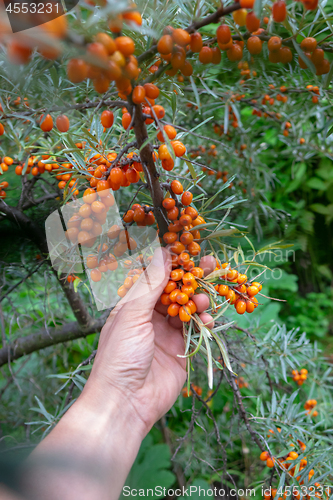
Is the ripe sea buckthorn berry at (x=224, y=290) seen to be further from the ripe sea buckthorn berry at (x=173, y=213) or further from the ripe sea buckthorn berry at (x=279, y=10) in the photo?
the ripe sea buckthorn berry at (x=279, y=10)

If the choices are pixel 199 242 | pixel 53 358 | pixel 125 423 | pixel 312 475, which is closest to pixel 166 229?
pixel 199 242

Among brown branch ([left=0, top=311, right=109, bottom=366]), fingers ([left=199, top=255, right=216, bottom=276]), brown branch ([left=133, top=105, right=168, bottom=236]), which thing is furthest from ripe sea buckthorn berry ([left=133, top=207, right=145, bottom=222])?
brown branch ([left=0, top=311, right=109, bottom=366])

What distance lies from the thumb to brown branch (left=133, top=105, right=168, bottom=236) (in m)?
0.04

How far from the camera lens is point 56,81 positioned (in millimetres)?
330

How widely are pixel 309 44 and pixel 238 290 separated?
1.10ft

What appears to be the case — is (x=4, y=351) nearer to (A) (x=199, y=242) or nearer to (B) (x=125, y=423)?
(B) (x=125, y=423)

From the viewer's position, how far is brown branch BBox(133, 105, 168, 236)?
0.34 meters

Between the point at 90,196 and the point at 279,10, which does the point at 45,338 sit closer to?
the point at 90,196

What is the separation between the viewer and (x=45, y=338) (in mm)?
807

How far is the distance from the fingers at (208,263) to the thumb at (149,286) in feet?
0.21

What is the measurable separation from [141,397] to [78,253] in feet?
0.98

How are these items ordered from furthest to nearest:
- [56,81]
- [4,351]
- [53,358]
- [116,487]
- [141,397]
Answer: [53,358]
[4,351]
[141,397]
[116,487]
[56,81]

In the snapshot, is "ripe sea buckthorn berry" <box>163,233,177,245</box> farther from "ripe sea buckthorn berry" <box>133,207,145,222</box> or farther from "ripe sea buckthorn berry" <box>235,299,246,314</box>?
"ripe sea buckthorn berry" <box>235,299,246,314</box>

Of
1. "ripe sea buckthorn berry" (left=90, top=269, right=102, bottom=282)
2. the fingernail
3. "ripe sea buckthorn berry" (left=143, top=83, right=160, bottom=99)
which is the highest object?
"ripe sea buckthorn berry" (left=143, top=83, right=160, bottom=99)
